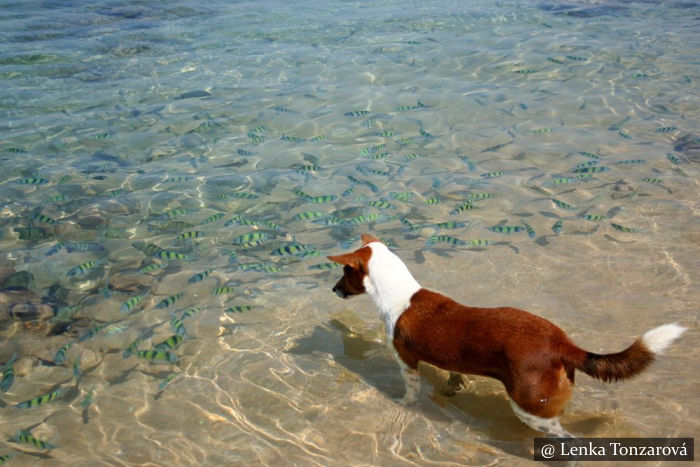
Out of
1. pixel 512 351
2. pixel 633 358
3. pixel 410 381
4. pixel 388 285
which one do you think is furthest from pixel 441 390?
pixel 633 358

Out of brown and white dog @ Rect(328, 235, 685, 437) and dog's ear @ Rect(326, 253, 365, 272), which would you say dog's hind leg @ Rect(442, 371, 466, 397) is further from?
dog's ear @ Rect(326, 253, 365, 272)

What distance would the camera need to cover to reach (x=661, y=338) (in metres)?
3.28

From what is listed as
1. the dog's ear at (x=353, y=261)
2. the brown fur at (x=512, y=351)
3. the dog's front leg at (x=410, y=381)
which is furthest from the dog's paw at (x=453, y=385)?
the dog's ear at (x=353, y=261)

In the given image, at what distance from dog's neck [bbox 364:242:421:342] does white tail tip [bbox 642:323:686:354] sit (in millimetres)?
1590

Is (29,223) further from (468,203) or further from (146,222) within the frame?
(468,203)

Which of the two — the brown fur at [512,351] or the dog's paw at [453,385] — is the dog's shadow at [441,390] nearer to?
the dog's paw at [453,385]

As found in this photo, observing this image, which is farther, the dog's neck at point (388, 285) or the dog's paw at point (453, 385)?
the dog's paw at point (453, 385)

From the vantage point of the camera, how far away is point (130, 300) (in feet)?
20.3

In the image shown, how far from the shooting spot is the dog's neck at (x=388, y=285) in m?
4.23

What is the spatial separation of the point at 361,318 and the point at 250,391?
136 cm

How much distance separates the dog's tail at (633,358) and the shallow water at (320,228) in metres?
0.78

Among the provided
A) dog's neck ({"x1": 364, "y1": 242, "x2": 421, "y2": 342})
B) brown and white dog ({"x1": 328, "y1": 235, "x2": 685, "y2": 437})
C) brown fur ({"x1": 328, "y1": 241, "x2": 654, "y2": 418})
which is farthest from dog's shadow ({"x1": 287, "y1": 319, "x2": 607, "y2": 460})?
dog's neck ({"x1": 364, "y1": 242, "x2": 421, "y2": 342})

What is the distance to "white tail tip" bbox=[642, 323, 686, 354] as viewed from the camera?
326 cm

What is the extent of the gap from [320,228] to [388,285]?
3.46 m
